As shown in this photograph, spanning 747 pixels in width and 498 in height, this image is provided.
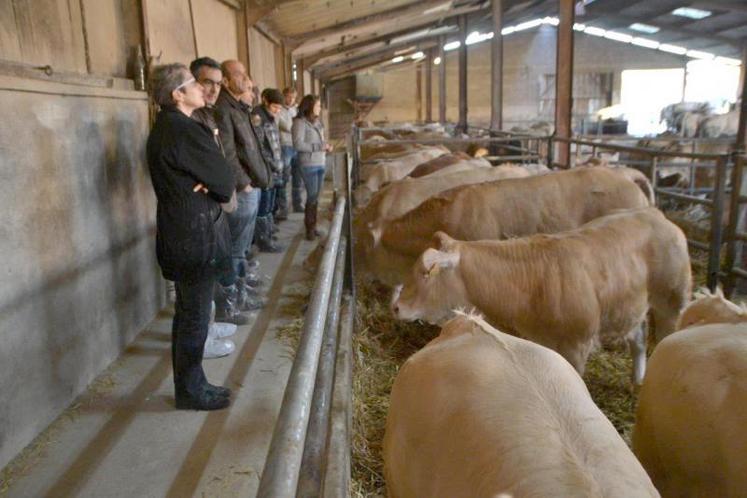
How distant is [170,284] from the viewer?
5531 millimetres

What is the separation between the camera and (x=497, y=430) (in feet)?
6.08

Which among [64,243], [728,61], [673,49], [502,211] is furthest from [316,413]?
[728,61]

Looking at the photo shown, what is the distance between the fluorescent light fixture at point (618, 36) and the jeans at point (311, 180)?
91.2 feet

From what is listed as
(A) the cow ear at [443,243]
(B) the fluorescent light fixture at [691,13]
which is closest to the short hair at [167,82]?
(A) the cow ear at [443,243]

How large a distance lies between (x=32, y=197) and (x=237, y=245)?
1.81m

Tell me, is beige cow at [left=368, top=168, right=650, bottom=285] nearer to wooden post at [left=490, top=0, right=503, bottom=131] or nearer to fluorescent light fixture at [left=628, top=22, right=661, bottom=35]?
wooden post at [left=490, top=0, right=503, bottom=131]

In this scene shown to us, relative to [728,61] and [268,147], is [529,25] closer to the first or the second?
[728,61]

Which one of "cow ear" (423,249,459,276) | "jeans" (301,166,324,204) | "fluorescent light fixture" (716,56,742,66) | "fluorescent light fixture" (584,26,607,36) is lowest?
"cow ear" (423,249,459,276)

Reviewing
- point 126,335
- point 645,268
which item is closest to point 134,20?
point 126,335

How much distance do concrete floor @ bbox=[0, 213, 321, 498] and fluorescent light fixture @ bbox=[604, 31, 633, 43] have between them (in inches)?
1237

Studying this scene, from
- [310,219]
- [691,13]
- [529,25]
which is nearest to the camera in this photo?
[310,219]

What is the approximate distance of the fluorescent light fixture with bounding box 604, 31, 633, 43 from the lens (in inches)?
1228

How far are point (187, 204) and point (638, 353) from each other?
3.08 metres

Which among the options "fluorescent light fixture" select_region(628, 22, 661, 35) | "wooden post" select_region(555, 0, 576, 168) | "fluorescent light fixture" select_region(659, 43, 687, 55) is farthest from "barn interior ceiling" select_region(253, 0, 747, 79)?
"wooden post" select_region(555, 0, 576, 168)
